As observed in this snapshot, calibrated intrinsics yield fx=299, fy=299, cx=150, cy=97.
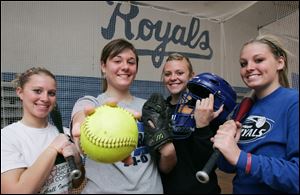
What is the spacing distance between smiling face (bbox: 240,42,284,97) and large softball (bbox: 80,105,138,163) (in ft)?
1.03

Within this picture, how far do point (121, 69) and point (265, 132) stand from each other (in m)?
0.42

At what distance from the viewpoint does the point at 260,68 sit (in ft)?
2.35

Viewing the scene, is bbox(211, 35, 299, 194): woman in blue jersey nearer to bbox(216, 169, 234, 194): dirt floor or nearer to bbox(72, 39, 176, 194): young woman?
bbox(216, 169, 234, 194): dirt floor

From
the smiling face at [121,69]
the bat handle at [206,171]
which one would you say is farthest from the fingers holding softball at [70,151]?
the bat handle at [206,171]

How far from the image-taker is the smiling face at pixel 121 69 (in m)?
0.86

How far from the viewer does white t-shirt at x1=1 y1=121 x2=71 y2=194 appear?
2.51 ft

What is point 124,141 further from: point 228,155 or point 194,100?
point 194,100

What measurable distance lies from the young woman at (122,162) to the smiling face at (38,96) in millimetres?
88

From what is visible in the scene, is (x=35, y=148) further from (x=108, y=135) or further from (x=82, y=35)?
(x=82, y=35)

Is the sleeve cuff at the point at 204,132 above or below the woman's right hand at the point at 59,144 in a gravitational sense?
above

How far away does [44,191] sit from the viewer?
29.9 inches

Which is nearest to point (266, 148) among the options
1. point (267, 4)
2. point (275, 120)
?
point (275, 120)

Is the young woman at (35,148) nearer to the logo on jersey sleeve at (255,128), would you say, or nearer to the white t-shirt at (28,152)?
the white t-shirt at (28,152)

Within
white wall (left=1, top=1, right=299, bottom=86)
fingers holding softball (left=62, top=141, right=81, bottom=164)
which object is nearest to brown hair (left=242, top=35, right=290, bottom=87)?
fingers holding softball (left=62, top=141, right=81, bottom=164)
